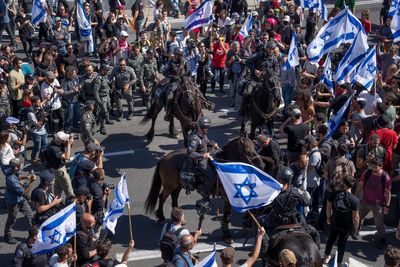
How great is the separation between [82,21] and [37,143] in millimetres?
6338

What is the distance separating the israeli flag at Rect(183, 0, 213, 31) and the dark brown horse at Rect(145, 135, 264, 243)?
7075 mm

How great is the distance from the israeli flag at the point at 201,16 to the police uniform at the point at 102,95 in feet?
10.7

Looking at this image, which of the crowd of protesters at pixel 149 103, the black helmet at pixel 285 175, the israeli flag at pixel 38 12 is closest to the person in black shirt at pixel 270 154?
the crowd of protesters at pixel 149 103

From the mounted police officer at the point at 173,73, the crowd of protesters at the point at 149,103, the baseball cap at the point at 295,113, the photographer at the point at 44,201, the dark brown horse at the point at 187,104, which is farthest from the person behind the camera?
the mounted police officer at the point at 173,73

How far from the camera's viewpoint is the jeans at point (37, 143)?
57.7 ft

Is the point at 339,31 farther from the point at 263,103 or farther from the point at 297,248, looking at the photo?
the point at 297,248

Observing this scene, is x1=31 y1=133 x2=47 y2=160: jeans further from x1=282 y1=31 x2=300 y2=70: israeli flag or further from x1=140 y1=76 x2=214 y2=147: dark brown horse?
x1=282 y1=31 x2=300 y2=70: israeli flag

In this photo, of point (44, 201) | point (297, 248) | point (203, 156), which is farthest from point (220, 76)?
point (297, 248)

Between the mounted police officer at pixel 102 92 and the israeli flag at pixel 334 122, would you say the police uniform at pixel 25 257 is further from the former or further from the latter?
the mounted police officer at pixel 102 92

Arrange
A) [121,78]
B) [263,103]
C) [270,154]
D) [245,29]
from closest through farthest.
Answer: [270,154] → [263,103] → [121,78] → [245,29]

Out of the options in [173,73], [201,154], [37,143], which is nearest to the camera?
[201,154]

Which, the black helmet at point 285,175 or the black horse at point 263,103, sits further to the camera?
the black horse at point 263,103

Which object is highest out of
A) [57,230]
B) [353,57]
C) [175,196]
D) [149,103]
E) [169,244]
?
[353,57]

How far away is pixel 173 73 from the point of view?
18.7 metres
